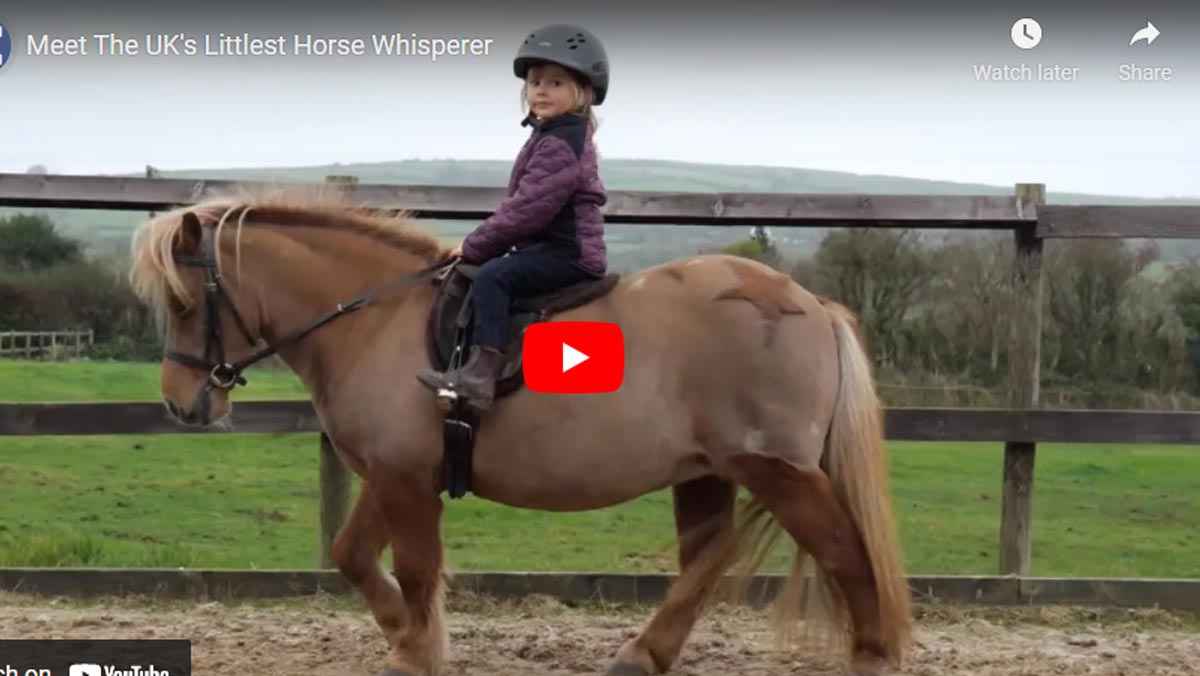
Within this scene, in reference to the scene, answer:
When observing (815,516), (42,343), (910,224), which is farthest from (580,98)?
(42,343)

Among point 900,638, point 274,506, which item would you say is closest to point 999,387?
point 900,638

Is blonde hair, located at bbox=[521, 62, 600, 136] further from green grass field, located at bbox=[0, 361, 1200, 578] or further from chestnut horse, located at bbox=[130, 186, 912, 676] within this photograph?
green grass field, located at bbox=[0, 361, 1200, 578]

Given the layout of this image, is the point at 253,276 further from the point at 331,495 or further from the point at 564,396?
the point at 331,495

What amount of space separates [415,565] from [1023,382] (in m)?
3.35

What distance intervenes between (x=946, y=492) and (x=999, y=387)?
367 cm

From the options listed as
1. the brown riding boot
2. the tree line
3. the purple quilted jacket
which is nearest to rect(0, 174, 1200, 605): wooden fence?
the tree line

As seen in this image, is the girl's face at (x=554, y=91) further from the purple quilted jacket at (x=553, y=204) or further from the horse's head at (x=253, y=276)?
the horse's head at (x=253, y=276)

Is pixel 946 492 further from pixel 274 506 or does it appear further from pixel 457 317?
pixel 457 317

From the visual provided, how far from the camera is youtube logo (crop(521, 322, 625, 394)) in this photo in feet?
14.3

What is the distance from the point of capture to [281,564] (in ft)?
23.0

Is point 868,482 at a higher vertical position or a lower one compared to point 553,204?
lower

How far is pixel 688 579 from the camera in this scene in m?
4.84

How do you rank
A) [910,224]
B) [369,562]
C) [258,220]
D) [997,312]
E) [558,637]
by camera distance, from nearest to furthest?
1. [258,220]
2. [369,562]
3. [558,637]
4. [910,224]
5. [997,312]

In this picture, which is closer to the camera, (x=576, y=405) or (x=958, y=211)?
(x=576, y=405)
